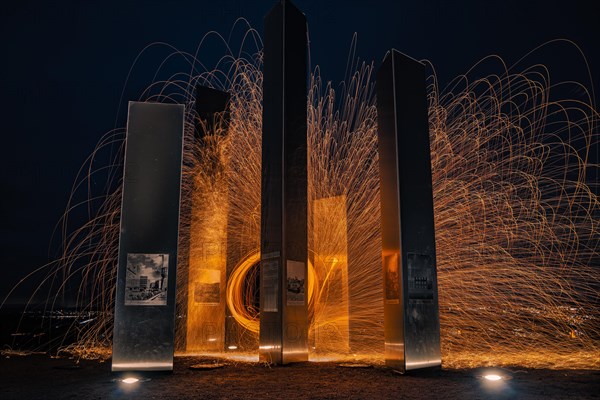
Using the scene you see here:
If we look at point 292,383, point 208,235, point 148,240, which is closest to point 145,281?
point 148,240

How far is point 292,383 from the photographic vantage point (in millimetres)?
7734

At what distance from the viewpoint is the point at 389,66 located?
9.54 metres

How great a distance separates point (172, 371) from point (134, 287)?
4.88 feet

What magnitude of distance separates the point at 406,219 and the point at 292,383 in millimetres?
3179

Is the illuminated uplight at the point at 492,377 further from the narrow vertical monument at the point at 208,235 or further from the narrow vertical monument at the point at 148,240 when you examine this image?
the narrow vertical monument at the point at 208,235

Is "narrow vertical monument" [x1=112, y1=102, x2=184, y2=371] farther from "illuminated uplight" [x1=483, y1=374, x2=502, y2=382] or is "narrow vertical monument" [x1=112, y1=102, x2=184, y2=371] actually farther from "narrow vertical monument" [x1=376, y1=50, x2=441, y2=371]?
"illuminated uplight" [x1=483, y1=374, x2=502, y2=382]

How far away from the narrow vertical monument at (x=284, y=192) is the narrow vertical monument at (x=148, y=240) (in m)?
1.96

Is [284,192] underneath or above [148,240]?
above

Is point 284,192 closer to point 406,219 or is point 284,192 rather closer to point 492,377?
point 406,219

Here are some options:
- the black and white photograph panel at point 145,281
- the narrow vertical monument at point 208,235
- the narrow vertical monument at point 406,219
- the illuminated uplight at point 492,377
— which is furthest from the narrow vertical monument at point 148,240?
the illuminated uplight at point 492,377

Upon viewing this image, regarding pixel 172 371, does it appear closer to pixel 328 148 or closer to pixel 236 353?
pixel 236 353

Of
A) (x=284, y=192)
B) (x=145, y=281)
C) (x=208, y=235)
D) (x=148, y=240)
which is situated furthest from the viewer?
(x=208, y=235)

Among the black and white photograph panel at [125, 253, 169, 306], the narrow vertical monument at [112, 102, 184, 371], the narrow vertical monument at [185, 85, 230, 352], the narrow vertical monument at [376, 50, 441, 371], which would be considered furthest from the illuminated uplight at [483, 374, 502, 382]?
the narrow vertical monument at [185, 85, 230, 352]

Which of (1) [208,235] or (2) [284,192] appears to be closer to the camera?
(2) [284,192]
